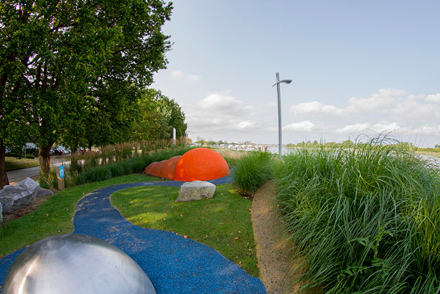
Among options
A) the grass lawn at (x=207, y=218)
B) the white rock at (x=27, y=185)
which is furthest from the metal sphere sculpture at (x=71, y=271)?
the white rock at (x=27, y=185)

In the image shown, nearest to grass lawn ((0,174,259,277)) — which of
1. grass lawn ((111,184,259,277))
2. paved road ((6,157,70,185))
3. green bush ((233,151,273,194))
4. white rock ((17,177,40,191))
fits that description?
grass lawn ((111,184,259,277))

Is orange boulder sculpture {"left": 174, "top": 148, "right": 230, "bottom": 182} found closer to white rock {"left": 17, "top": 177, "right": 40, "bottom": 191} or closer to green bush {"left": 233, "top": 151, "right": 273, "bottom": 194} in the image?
green bush {"left": 233, "top": 151, "right": 273, "bottom": 194}

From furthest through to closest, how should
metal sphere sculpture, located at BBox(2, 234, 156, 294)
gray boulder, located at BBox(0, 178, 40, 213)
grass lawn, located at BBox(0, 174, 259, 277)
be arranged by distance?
gray boulder, located at BBox(0, 178, 40, 213), grass lawn, located at BBox(0, 174, 259, 277), metal sphere sculpture, located at BBox(2, 234, 156, 294)

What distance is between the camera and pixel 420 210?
2.39m

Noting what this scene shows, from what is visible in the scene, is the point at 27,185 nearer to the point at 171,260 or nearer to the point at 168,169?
the point at 168,169

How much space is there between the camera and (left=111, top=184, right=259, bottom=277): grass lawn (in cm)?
407

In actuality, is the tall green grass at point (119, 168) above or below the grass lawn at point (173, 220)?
above

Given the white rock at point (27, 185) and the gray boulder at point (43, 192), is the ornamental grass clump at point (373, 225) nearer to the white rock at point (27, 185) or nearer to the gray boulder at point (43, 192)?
the white rock at point (27, 185)

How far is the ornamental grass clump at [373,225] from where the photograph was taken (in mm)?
2119

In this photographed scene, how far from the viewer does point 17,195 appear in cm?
628

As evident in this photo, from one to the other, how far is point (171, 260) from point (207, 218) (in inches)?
63.4

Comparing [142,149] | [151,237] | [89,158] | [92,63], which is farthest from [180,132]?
[151,237]

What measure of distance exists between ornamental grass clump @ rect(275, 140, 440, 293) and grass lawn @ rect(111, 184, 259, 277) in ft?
4.26

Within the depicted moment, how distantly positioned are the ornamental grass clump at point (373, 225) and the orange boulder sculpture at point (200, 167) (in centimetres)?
630
